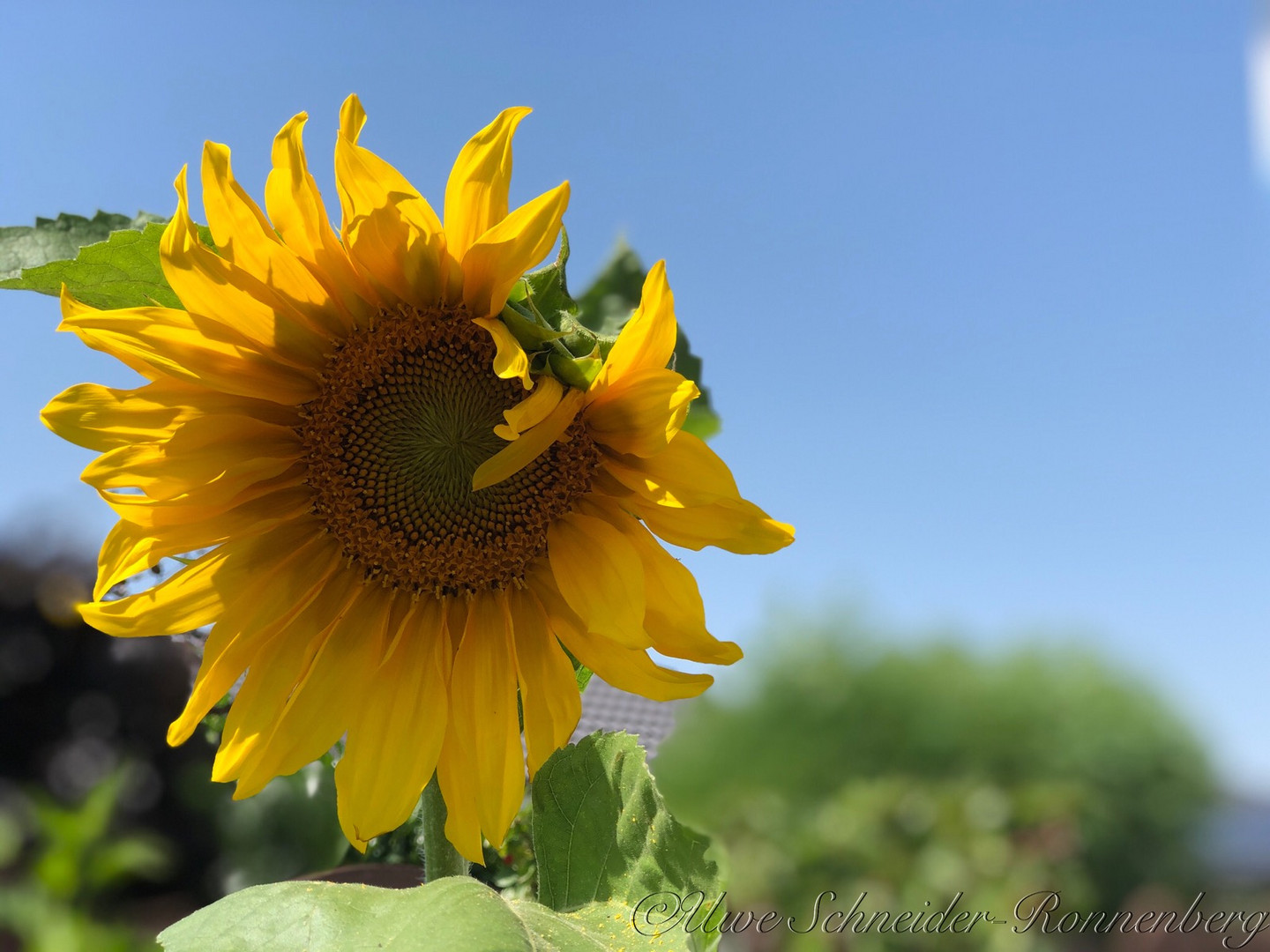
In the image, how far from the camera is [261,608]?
2.24 ft

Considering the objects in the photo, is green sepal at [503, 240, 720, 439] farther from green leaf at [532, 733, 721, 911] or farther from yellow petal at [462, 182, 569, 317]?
green leaf at [532, 733, 721, 911]

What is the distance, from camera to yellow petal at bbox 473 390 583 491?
0.59 metres

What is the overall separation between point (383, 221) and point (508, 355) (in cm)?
12

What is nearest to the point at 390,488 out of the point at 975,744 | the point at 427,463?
the point at 427,463

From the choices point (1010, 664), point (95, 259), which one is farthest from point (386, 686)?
point (1010, 664)

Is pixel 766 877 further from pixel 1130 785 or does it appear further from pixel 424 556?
pixel 1130 785

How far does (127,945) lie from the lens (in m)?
1.45

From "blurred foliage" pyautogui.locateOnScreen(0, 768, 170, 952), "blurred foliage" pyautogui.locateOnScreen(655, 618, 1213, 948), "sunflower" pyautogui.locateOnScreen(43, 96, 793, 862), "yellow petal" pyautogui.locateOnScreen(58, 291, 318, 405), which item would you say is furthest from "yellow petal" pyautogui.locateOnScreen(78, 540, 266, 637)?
"blurred foliage" pyautogui.locateOnScreen(655, 618, 1213, 948)

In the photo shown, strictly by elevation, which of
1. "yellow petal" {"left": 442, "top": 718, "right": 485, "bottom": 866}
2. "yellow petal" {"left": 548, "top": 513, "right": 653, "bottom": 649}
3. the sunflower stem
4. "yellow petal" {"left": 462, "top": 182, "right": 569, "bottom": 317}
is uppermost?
"yellow petal" {"left": 462, "top": 182, "right": 569, "bottom": 317}

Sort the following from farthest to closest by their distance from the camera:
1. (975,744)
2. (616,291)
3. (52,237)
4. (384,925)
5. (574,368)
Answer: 1. (975,744)
2. (616,291)
3. (52,237)
4. (574,368)
5. (384,925)

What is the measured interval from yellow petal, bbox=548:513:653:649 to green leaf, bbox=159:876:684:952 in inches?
6.5

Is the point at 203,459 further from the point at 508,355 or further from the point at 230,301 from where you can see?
the point at 508,355

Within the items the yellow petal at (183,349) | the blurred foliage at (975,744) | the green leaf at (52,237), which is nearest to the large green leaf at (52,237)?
the green leaf at (52,237)

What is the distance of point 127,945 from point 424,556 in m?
1.15
